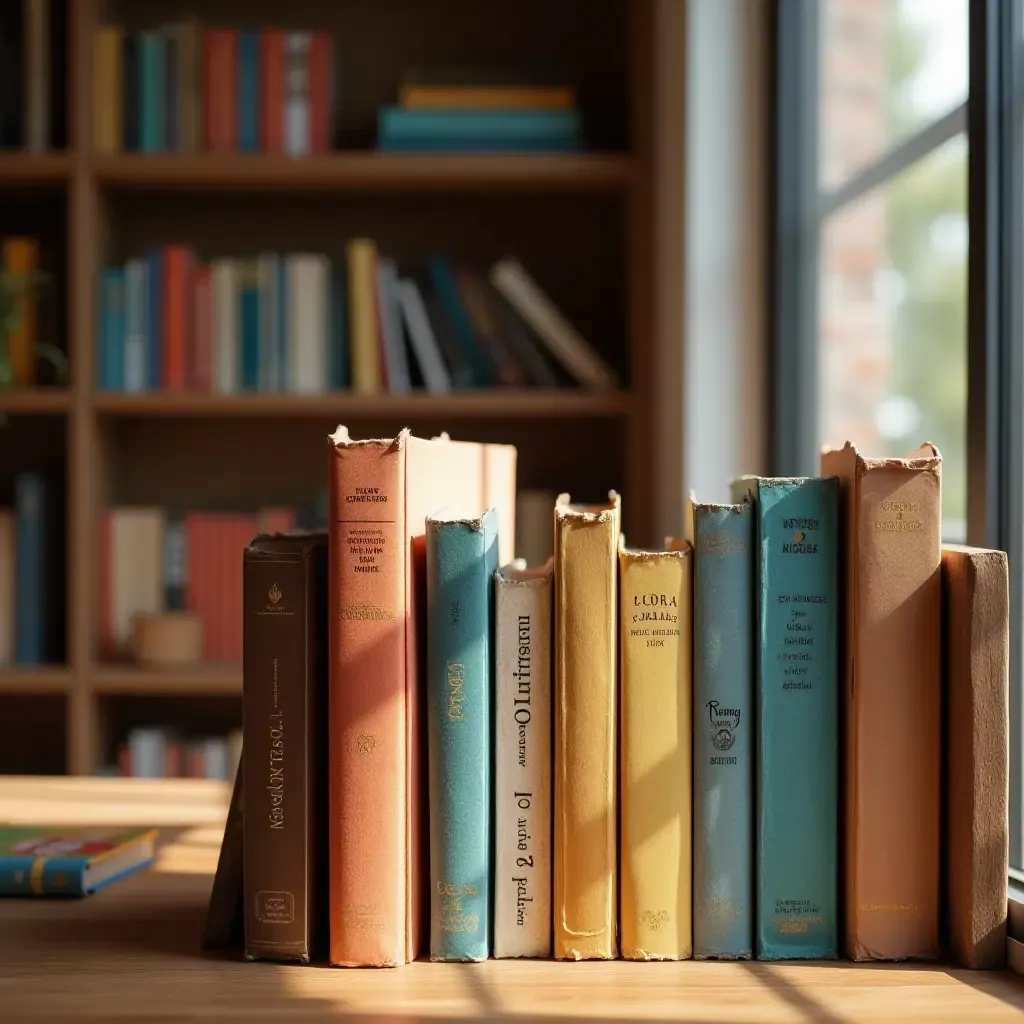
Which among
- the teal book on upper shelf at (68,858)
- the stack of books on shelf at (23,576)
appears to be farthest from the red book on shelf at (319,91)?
Result: the teal book on upper shelf at (68,858)

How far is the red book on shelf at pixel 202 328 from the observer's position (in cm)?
218

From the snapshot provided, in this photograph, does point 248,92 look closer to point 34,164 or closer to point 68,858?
point 34,164

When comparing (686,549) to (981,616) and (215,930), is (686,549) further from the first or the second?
(215,930)

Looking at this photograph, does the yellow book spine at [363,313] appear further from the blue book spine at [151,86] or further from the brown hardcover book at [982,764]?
the brown hardcover book at [982,764]

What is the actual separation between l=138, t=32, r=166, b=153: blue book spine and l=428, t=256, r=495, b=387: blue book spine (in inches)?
21.3

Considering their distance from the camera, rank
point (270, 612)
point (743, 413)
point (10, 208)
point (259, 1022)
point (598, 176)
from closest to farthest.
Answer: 1. point (259, 1022)
2. point (270, 612)
3. point (743, 413)
4. point (598, 176)
5. point (10, 208)

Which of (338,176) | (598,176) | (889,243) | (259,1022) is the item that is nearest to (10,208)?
(338,176)

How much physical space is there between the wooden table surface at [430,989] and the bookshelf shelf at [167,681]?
123 centimetres

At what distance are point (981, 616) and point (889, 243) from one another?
1120mm

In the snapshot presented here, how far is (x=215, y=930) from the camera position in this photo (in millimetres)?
810

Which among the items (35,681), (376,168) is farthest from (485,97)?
(35,681)

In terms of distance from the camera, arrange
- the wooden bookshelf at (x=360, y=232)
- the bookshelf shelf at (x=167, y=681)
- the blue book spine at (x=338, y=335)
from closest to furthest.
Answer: the bookshelf shelf at (x=167, y=681) < the blue book spine at (x=338, y=335) < the wooden bookshelf at (x=360, y=232)

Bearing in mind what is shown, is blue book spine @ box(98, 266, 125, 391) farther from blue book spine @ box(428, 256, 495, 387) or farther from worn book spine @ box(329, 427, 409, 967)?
worn book spine @ box(329, 427, 409, 967)

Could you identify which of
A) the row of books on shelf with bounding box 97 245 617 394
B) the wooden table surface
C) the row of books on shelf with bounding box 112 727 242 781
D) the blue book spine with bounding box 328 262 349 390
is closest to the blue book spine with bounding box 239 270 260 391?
the row of books on shelf with bounding box 97 245 617 394
